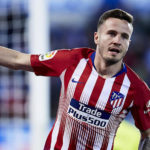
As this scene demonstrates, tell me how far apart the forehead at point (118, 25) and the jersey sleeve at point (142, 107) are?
399 millimetres

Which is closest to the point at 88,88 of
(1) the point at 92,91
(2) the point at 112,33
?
(1) the point at 92,91

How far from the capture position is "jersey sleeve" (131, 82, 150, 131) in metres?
2.76

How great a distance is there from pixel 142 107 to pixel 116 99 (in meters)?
0.19

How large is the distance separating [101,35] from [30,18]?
3.15 metres

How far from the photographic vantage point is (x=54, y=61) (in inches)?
110

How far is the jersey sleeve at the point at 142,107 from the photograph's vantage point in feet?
9.05

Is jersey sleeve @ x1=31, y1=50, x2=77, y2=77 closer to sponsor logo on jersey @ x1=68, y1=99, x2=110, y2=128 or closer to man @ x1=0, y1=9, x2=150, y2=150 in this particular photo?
man @ x1=0, y1=9, x2=150, y2=150

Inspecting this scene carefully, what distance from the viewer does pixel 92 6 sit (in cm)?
1031

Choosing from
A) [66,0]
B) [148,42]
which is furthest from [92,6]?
[148,42]

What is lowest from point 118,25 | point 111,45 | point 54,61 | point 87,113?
point 87,113

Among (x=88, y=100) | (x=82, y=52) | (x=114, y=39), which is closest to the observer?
(x=114, y=39)

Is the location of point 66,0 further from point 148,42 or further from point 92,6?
point 148,42

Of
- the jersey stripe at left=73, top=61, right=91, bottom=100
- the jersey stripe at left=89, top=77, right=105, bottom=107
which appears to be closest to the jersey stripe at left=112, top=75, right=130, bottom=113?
the jersey stripe at left=89, top=77, right=105, bottom=107

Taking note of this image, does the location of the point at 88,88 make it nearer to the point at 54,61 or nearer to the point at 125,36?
the point at 54,61
